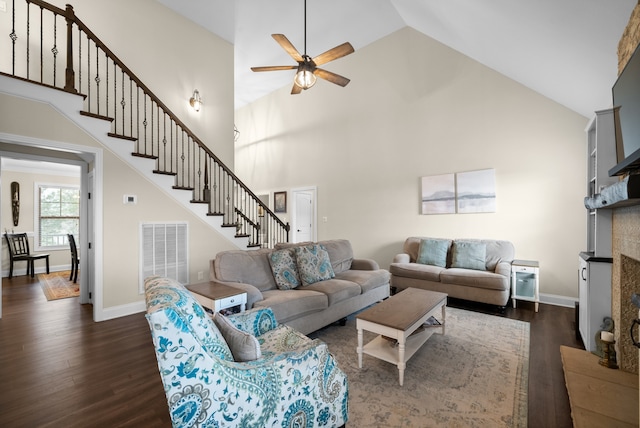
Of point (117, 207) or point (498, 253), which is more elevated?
point (117, 207)

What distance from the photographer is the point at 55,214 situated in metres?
6.72

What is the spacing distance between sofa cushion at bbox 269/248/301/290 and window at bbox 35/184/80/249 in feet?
22.1

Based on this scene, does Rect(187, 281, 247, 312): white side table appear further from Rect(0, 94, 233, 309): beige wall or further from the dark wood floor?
Rect(0, 94, 233, 309): beige wall

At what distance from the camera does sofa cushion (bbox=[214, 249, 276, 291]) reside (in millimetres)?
2836

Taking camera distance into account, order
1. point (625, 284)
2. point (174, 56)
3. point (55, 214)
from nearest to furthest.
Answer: point (625, 284) < point (174, 56) < point (55, 214)

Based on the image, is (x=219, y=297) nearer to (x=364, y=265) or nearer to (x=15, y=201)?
(x=364, y=265)

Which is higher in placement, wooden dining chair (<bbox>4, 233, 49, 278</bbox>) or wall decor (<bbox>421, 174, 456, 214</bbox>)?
wall decor (<bbox>421, 174, 456, 214</bbox>)

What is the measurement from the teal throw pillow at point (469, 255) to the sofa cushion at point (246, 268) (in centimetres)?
281

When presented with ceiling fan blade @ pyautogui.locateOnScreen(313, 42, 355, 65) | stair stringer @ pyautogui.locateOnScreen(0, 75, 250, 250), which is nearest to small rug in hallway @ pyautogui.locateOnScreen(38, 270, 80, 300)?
stair stringer @ pyautogui.locateOnScreen(0, 75, 250, 250)

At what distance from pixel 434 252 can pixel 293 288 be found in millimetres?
2476

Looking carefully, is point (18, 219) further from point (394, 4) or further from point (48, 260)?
point (394, 4)

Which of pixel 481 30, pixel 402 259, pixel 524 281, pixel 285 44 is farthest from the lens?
pixel 402 259

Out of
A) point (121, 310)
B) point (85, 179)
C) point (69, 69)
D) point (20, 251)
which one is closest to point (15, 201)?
point (20, 251)

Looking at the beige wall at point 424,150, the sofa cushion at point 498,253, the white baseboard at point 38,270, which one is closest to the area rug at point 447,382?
the sofa cushion at point 498,253
